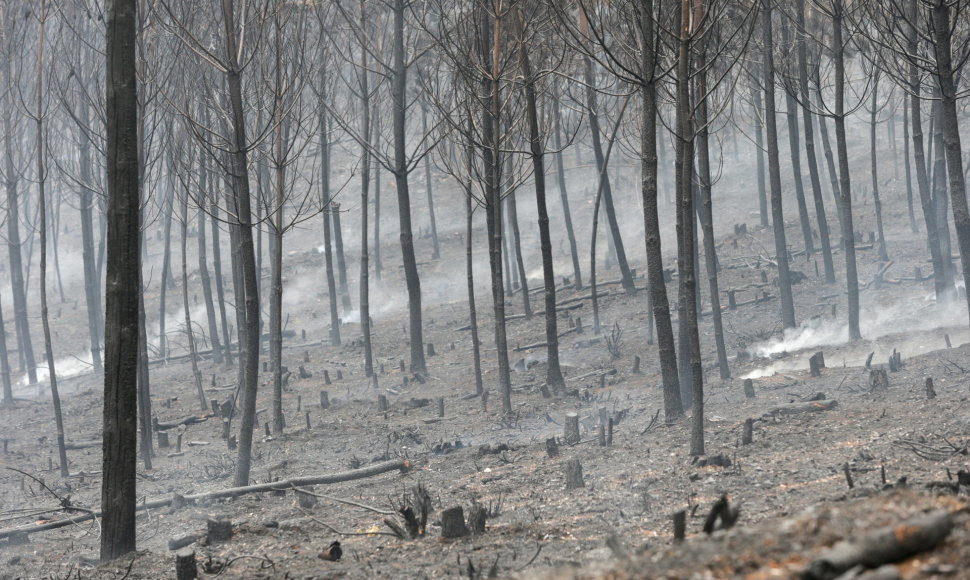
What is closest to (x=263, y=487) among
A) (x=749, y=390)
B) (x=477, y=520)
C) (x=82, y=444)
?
(x=477, y=520)

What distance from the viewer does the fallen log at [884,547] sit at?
270cm

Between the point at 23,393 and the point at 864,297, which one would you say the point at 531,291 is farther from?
the point at 23,393

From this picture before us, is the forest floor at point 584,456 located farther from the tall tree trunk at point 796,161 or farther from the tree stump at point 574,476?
the tall tree trunk at point 796,161

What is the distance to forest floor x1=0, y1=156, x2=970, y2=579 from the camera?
15.0 feet

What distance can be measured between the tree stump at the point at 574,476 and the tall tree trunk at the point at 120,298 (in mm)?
3817

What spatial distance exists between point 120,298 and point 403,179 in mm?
11579

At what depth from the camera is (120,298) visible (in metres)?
5.95

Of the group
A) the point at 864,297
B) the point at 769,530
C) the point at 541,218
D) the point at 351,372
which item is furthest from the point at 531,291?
the point at 769,530

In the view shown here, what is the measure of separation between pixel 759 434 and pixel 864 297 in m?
11.8

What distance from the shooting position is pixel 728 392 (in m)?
13.3

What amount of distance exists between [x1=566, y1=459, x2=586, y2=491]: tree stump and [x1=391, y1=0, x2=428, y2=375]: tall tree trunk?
968 centimetres

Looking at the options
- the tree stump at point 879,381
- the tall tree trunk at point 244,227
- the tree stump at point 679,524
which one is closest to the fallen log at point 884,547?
the tree stump at point 679,524

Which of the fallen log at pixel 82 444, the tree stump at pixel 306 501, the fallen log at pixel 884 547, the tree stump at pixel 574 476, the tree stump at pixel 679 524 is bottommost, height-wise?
the fallen log at pixel 82 444

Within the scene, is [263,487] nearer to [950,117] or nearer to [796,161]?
[950,117]
